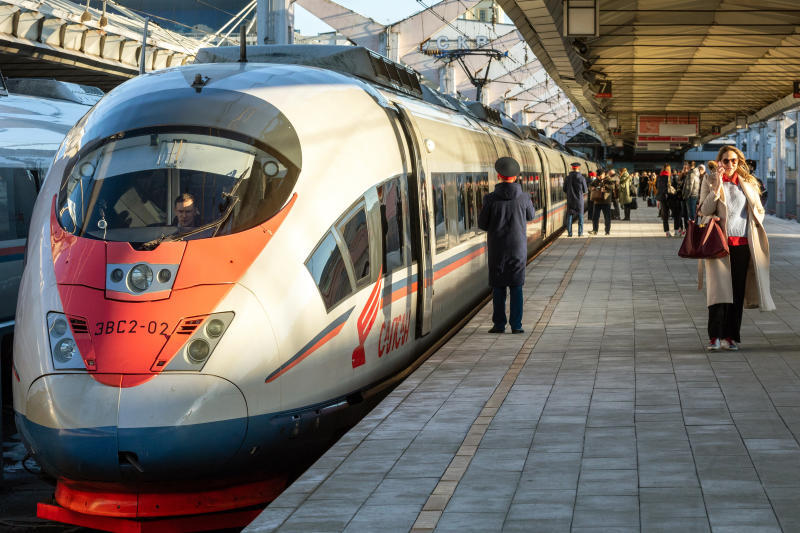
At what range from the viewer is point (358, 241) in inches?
327

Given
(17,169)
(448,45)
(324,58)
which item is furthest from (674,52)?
(448,45)

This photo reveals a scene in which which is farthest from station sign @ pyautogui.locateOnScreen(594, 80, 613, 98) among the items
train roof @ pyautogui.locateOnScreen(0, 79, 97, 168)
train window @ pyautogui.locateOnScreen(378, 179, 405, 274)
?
train window @ pyautogui.locateOnScreen(378, 179, 405, 274)

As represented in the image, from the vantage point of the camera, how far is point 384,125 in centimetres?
960

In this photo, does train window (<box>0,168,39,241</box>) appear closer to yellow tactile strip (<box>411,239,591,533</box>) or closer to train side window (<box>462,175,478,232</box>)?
train side window (<box>462,175,478,232</box>)

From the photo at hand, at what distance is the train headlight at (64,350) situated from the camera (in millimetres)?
6754

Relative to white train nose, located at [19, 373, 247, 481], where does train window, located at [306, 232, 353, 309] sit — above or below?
above

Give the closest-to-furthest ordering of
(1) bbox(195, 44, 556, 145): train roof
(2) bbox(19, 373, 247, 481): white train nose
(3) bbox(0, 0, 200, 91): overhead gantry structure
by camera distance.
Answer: (2) bbox(19, 373, 247, 481): white train nose < (1) bbox(195, 44, 556, 145): train roof < (3) bbox(0, 0, 200, 91): overhead gantry structure

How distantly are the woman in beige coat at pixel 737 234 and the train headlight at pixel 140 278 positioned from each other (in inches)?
209

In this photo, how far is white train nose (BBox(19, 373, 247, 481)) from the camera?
649 centimetres

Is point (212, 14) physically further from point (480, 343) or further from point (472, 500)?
point (472, 500)

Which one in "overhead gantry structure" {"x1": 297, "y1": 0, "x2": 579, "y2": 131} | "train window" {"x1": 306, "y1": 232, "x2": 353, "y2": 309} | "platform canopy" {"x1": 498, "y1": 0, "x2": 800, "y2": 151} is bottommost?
"train window" {"x1": 306, "y1": 232, "x2": 353, "y2": 309}

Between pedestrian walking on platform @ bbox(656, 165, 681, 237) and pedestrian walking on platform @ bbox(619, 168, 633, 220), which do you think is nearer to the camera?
pedestrian walking on platform @ bbox(656, 165, 681, 237)

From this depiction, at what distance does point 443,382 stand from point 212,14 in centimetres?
7157

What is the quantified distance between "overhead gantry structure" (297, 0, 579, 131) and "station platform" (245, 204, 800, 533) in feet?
49.0
